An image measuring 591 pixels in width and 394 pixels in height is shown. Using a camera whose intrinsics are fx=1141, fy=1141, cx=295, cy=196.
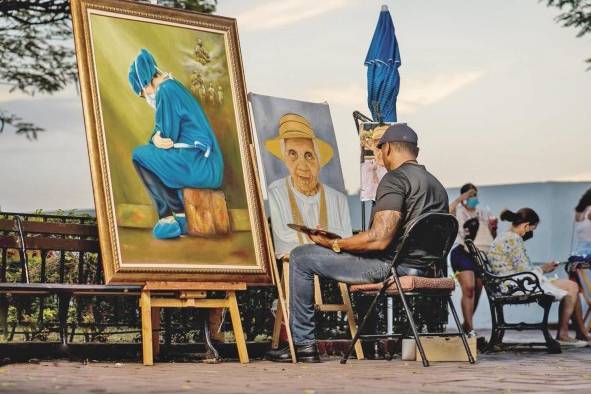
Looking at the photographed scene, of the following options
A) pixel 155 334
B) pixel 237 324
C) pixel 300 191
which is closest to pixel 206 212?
pixel 237 324

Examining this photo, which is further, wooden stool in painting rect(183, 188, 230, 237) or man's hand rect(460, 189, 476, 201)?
man's hand rect(460, 189, 476, 201)

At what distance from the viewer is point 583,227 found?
44.9ft

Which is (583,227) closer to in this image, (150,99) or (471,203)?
(471,203)

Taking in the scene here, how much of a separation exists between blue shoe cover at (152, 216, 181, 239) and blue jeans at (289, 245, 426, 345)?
888 millimetres

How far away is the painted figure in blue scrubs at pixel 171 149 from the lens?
8.53 meters

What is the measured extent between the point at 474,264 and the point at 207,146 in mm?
3634

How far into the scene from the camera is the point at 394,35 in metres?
10.5

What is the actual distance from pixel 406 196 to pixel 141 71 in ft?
7.33

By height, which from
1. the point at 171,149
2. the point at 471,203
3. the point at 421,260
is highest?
the point at 171,149

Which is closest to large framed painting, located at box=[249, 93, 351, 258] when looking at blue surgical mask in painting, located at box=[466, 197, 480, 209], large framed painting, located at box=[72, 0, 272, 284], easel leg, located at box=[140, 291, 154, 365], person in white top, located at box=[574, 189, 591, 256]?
large framed painting, located at box=[72, 0, 272, 284]

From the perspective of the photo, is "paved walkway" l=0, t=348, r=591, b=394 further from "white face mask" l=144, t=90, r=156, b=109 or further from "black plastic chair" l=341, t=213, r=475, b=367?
"white face mask" l=144, t=90, r=156, b=109

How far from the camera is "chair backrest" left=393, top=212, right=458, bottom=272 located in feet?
27.4

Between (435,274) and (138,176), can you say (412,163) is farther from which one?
(138,176)

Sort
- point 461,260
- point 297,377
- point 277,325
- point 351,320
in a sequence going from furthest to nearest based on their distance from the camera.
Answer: point 461,260 → point 351,320 → point 277,325 → point 297,377
